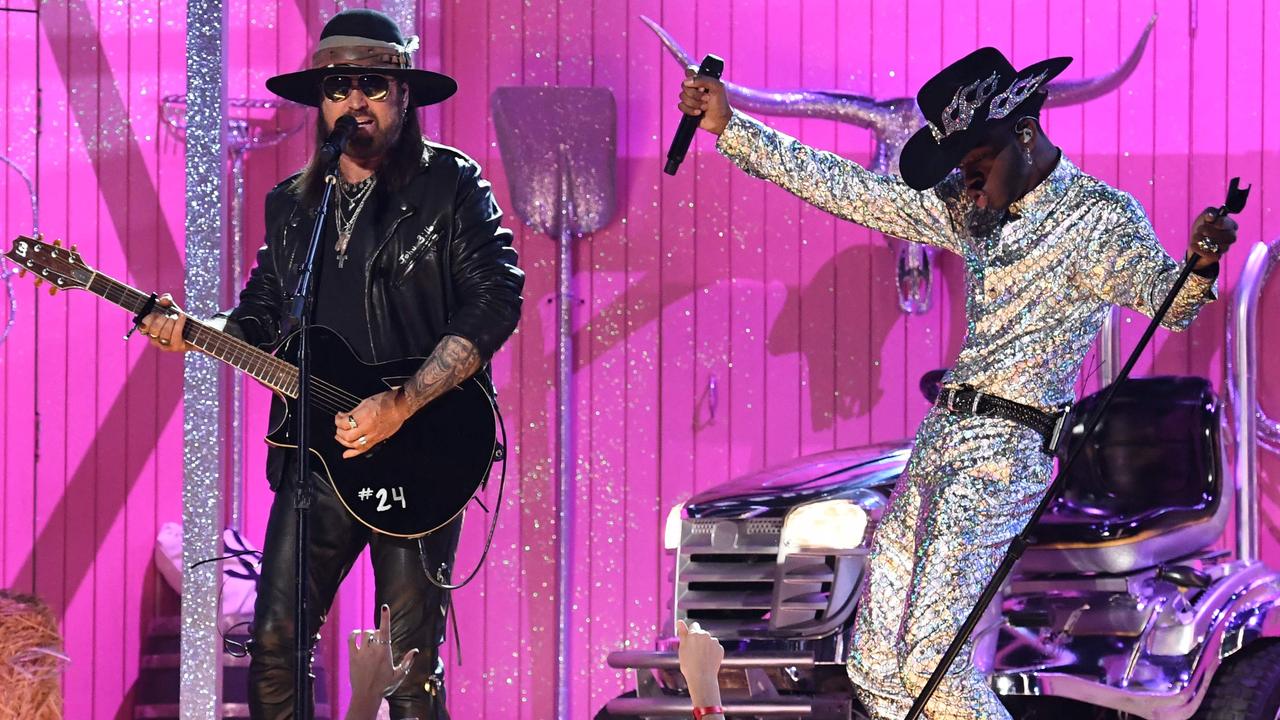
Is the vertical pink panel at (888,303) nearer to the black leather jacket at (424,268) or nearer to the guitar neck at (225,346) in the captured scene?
the black leather jacket at (424,268)

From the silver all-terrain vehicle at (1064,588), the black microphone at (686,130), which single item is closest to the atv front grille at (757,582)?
the silver all-terrain vehicle at (1064,588)

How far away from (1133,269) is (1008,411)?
37 cm

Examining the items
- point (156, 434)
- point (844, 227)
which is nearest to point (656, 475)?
point (844, 227)

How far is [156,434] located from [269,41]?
1.40 metres

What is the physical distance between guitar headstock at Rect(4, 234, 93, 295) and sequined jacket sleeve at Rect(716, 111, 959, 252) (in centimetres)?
141

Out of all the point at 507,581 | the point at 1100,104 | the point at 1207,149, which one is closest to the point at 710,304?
the point at 507,581

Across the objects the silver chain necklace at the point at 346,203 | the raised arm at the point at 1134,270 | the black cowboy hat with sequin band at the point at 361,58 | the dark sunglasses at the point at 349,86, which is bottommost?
the raised arm at the point at 1134,270

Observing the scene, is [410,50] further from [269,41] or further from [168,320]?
[269,41]

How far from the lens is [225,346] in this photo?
3.34m

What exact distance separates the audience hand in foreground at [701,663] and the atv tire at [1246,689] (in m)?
2.37

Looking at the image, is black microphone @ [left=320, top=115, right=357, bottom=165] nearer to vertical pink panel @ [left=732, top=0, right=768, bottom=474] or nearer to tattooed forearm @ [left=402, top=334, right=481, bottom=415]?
tattooed forearm @ [left=402, top=334, right=481, bottom=415]

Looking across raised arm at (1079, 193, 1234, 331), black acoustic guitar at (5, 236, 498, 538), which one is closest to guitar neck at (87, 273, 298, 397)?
black acoustic guitar at (5, 236, 498, 538)

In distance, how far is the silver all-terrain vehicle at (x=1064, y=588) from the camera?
3.77 m

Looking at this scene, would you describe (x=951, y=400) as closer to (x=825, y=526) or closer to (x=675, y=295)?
(x=825, y=526)
